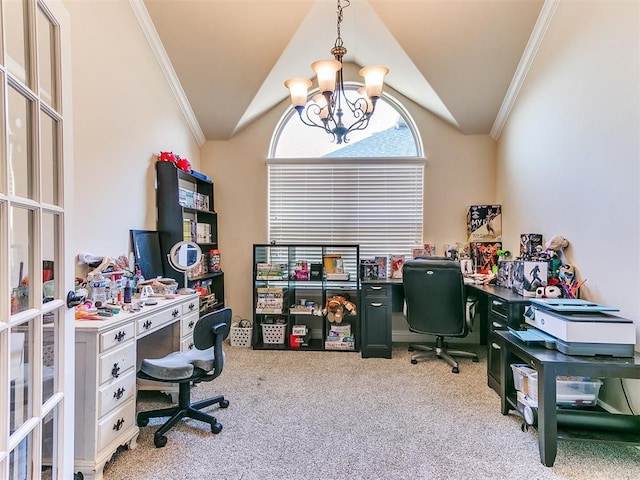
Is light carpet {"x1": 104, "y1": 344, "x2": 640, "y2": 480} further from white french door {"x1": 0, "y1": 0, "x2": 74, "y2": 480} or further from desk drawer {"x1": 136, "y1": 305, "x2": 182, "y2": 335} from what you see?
white french door {"x1": 0, "y1": 0, "x2": 74, "y2": 480}

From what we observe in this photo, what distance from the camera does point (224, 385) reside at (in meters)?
2.79

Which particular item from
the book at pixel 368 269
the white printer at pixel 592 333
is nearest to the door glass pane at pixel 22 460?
the white printer at pixel 592 333

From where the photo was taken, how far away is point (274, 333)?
3.79 meters

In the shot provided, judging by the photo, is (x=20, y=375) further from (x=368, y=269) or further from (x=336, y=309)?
(x=368, y=269)

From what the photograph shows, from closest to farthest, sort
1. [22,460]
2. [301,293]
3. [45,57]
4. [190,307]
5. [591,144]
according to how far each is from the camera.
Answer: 1. [22,460]
2. [45,57]
3. [591,144]
4. [190,307]
5. [301,293]

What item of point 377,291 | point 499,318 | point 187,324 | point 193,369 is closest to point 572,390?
point 499,318

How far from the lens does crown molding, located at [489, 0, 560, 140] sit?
2754 mm

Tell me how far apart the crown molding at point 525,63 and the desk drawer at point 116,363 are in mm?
3863

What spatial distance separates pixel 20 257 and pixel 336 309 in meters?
3.02

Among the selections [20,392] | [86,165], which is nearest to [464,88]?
[86,165]

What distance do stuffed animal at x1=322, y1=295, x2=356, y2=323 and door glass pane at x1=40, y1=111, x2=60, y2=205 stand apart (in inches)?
113

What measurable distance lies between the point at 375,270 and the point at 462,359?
125cm

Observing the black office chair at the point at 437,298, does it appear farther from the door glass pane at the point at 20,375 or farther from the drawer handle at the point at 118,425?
the door glass pane at the point at 20,375

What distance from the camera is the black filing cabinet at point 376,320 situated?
11.4ft
